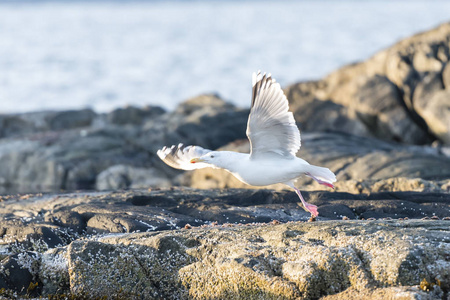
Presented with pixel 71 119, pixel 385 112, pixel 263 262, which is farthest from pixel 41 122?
pixel 263 262

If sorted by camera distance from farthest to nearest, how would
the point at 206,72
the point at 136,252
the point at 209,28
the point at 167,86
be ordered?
the point at 209,28 < the point at 206,72 < the point at 167,86 < the point at 136,252

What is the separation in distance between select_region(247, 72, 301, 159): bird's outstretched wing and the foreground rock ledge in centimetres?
119

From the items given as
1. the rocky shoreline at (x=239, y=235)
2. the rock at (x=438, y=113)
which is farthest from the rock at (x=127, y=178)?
the rock at (x=438, y=113)

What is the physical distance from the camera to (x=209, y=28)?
259ft

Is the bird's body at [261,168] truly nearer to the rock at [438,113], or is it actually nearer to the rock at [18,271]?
the rock at [18,271]

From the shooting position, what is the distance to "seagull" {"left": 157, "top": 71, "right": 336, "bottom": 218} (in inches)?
293

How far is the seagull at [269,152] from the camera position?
7430 mm

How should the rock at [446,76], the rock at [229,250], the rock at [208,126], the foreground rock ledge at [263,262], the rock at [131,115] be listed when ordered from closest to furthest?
the foreground rock ledge at [263,262]
the rock at [229,250]
the rock at [208,126]
the rock at [446,76]
the rock at [131,115]

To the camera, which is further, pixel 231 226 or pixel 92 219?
pixel 92 219

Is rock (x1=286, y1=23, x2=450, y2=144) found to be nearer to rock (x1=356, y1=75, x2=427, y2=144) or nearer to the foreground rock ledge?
rock (x1=356, y1=75, x2=427, y2=144)

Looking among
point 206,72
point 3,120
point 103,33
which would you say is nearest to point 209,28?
point 103,33

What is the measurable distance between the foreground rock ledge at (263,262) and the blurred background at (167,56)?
1953cm

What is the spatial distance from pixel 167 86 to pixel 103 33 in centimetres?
4223

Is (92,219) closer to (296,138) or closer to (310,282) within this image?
(296,138)
